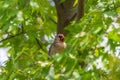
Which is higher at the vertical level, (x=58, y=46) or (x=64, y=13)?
(x=64, y=13)

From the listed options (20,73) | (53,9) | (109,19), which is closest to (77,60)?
(109,19)

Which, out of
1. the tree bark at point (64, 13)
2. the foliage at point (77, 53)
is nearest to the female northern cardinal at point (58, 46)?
the tree bark at point (64, 13)

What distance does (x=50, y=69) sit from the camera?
6.79 feet

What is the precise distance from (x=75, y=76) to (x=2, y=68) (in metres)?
1.00

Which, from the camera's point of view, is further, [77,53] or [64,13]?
[64,13]

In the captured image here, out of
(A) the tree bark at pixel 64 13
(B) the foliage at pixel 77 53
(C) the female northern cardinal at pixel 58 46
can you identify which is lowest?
(B) the foliage at pixel 77 53

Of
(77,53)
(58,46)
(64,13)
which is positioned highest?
(64,13)

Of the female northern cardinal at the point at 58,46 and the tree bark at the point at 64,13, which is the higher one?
the tree bark at the point at 64,13

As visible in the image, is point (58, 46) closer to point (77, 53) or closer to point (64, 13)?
point (64, 13)

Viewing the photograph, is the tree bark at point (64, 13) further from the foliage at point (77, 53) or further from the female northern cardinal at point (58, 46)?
the foliage at point (77, 53)

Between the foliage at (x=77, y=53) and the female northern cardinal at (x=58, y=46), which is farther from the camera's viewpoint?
the female northern cardinal at (x=58, y=46)

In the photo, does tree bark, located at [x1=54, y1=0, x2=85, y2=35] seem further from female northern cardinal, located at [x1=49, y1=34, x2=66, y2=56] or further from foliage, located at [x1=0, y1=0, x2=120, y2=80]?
foliage, located at [x1=0, y1=0, x2=120, y2=80]

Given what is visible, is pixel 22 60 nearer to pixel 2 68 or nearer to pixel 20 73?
pixel 20 73

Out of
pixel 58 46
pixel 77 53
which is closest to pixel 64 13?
pixel 58 46
